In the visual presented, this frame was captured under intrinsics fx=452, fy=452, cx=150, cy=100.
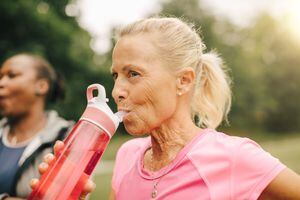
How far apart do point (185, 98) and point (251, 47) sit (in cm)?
5030

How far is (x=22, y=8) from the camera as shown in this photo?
23797 millimetres

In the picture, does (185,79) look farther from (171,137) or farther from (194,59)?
(171,137)

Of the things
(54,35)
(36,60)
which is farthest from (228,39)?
(36,60)

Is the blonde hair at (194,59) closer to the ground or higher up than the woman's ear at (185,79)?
higher up

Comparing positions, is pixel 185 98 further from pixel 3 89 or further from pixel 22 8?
pixel 22 8

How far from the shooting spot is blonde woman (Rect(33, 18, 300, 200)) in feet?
7.01

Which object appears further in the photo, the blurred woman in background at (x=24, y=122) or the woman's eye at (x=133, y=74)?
the blurred woman in background at (x=24, y=122)

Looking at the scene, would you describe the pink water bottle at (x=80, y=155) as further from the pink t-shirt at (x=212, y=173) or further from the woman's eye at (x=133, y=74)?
the pink t-shirt at (x=212, y=173)

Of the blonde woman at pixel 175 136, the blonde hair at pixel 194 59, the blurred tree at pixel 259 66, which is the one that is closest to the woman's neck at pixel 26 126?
the blonde woman at pixel 175 136

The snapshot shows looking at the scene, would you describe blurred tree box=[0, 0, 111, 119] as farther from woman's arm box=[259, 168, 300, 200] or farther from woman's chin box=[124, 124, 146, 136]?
woman's arm box=[259, 168, 300, 200]

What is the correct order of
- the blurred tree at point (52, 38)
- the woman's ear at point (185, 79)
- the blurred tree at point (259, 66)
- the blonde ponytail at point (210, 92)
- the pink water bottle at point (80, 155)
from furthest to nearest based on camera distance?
the blurred tree at point (259, 66), the blurred tree at point (52, 38), the blonde ponytail at point (210, 92), the woman's ear at point (185, 79), the pink water bottle at point (80, 155)

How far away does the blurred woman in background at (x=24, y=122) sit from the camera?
3309 millimetres

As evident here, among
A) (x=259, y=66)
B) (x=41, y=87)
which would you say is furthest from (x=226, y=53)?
(x=41, y=87)

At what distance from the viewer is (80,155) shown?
2.13 meters
